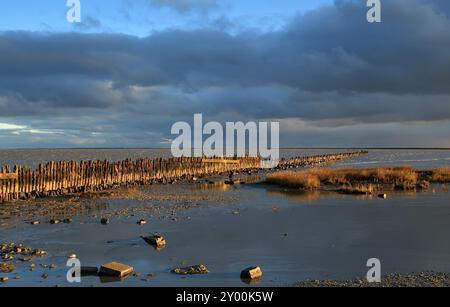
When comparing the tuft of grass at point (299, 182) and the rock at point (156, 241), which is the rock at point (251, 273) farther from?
the tuft of grass at point (299, 182)

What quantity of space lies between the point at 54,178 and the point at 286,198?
1462 cm

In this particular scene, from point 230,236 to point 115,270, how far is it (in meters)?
6.06

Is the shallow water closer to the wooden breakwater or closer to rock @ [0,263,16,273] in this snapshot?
rock @ [0,263,16,273]

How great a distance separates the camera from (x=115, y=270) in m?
11.4

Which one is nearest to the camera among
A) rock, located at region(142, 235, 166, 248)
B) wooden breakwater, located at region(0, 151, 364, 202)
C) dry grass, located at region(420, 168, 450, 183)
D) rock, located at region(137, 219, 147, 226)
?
rock, located at region(142, 235, 166, 248)

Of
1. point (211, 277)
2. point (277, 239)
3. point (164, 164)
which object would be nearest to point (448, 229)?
point (277, 239)

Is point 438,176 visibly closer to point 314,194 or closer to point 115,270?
point 314,194

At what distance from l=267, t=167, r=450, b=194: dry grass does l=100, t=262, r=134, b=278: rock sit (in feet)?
74.3

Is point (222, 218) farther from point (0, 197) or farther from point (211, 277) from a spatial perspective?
point (0, 197)

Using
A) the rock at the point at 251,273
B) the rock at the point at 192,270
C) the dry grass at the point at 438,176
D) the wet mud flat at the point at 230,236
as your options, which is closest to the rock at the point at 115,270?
the wet mud flat at the point at 230,236

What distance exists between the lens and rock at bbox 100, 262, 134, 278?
37.3 ft

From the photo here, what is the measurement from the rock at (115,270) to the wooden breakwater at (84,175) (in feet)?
57.9

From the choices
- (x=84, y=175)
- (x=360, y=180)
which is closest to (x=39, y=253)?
(x=84, y=175)

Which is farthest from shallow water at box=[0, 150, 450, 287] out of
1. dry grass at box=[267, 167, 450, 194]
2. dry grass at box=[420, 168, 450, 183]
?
dry grass at box=[420, 168, 450, 183]
